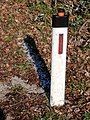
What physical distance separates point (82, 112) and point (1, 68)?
2223 mm

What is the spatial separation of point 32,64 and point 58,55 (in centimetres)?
190

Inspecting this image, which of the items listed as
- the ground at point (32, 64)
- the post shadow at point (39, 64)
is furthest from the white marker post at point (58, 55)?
the post shadow at point (39, 64)

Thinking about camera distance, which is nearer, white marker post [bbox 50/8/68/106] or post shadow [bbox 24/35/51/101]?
white marker post [bbox 50/8/68/106]

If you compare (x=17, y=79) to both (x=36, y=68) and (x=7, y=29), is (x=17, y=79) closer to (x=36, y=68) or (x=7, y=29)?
(x=36, y=68)

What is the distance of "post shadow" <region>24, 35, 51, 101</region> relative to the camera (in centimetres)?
545

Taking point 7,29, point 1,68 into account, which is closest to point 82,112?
point 1,68

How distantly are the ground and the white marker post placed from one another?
0.22 metres

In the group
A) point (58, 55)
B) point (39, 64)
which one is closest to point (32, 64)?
point (39, 64)

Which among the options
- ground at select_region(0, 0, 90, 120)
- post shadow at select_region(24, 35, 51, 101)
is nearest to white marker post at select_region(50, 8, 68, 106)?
ground at select_region(0, 0, 90, 120)

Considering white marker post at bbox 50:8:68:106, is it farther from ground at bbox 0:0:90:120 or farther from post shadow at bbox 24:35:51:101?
post shadow at bbox 24:35:51:101

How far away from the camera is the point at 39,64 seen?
6.20 m

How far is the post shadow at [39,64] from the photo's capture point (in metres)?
5.45

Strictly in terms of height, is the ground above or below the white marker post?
below

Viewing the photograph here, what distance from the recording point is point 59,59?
4379mm
